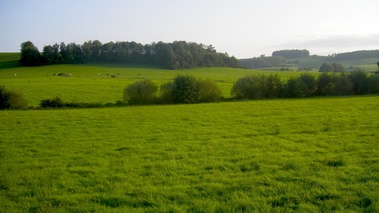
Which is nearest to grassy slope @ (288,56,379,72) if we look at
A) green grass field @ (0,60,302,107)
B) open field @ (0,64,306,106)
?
open field @ (0,64,306,106)

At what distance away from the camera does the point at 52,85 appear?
68250mm

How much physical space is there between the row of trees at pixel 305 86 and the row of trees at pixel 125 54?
60289 millimetres

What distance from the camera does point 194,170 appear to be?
40.6 feet

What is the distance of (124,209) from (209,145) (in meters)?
9.26

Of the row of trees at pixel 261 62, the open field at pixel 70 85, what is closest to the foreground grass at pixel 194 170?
the open field at pixel 70 85

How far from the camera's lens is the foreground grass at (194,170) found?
8.95 m

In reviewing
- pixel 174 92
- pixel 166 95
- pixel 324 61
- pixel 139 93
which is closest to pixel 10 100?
pixel 139 93

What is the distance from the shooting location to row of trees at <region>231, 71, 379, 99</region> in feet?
200

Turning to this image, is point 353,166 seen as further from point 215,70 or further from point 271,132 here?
point 215,70

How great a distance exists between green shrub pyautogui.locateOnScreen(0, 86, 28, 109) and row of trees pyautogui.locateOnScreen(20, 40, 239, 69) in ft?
233

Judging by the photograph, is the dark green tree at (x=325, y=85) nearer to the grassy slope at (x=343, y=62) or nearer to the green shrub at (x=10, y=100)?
the green shrub at (x=10, y=100)

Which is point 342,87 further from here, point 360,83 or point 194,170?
point 194,170

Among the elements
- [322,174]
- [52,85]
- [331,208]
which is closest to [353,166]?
[322,174]

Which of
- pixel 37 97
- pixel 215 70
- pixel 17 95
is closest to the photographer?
pixel 17 95
